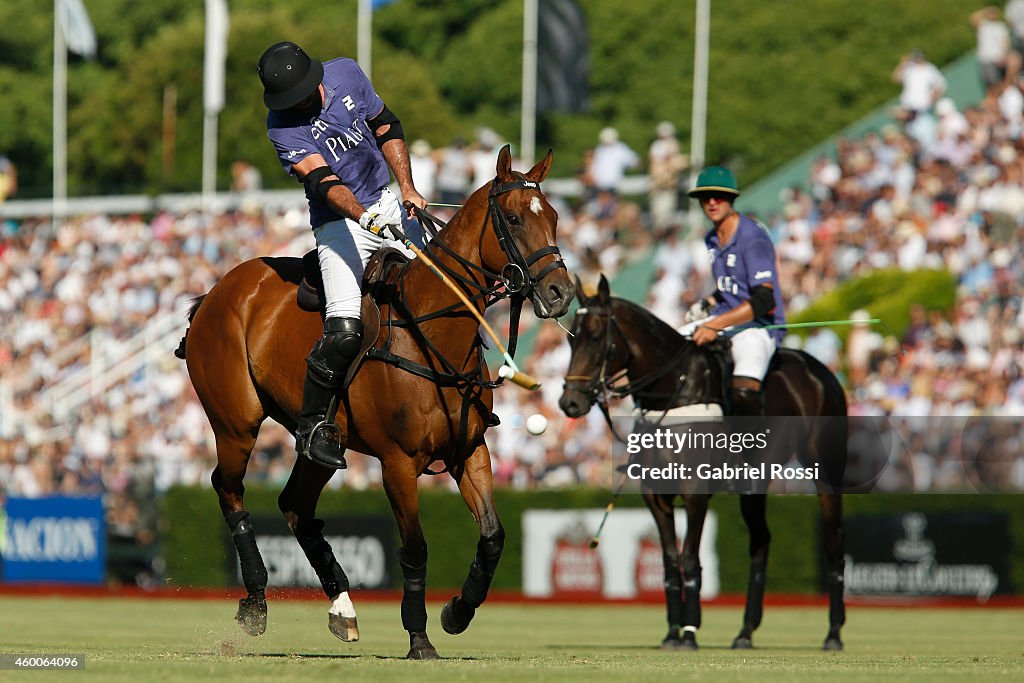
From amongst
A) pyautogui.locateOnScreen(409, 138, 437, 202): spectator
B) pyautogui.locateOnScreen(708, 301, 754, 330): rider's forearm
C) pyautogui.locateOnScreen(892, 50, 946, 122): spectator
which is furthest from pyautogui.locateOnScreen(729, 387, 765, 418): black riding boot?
pyautogui.locateOnScreen(409, 138, 437, 202): spectator

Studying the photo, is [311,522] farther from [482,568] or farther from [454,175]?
[454,175]

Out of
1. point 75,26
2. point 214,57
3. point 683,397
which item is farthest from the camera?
point 75,26

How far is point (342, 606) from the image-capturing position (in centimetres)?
950

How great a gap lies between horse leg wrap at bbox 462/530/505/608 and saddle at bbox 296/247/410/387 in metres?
1.12

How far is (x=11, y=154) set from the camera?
Result: 1955 inches

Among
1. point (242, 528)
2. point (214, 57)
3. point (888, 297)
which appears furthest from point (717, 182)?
point (214, 57)

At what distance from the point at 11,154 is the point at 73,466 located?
30270mm

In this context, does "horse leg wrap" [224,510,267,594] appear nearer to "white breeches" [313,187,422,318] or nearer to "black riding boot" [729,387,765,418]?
"white breeches" [313,187,422,318]

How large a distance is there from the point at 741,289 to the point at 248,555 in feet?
13.5

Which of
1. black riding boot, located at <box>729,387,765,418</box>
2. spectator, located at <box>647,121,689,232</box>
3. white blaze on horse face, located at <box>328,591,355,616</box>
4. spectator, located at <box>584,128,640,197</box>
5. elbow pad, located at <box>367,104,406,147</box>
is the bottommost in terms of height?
white blaze on horse face, located at <box>328,591,355,616</box>

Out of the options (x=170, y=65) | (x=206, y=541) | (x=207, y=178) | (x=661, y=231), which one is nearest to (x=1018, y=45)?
(x=661, y=231)

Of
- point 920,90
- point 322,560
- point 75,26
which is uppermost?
point 75,26

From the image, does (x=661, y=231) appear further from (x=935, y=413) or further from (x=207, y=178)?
(x=207, y=178)

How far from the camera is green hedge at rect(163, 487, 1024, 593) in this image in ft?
56.4
